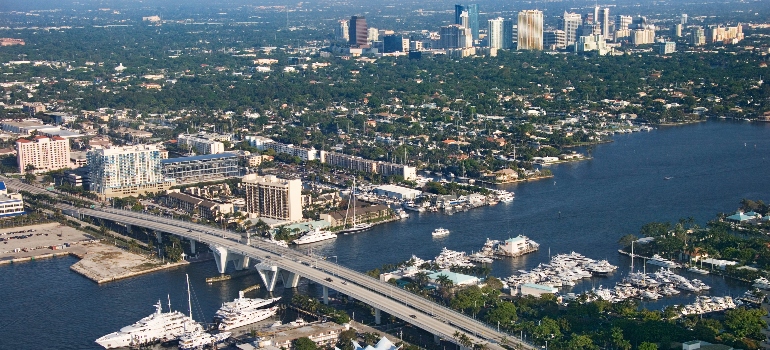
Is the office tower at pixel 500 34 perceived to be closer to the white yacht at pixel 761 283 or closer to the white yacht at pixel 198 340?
the white yacht at pixel 761 283

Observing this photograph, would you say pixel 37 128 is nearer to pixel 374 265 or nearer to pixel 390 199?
pixel 390 199

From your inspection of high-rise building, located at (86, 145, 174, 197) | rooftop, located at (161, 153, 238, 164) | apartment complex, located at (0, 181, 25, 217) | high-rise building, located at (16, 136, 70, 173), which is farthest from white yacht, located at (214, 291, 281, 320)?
high-rise building, located at (16, 136, 70, 173)

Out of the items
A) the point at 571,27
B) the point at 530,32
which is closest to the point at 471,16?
the point at 571,27

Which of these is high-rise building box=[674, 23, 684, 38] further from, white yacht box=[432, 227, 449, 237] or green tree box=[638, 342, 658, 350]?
green tree box=[638, 342, 658, 350]

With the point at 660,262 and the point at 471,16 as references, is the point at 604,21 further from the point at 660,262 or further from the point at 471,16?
the point at 660,262

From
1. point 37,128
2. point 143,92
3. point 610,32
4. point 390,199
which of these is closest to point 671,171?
point 390,199

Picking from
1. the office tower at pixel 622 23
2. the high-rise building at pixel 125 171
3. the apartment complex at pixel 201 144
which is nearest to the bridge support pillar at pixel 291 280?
the high-rise building at pixel 125 171
